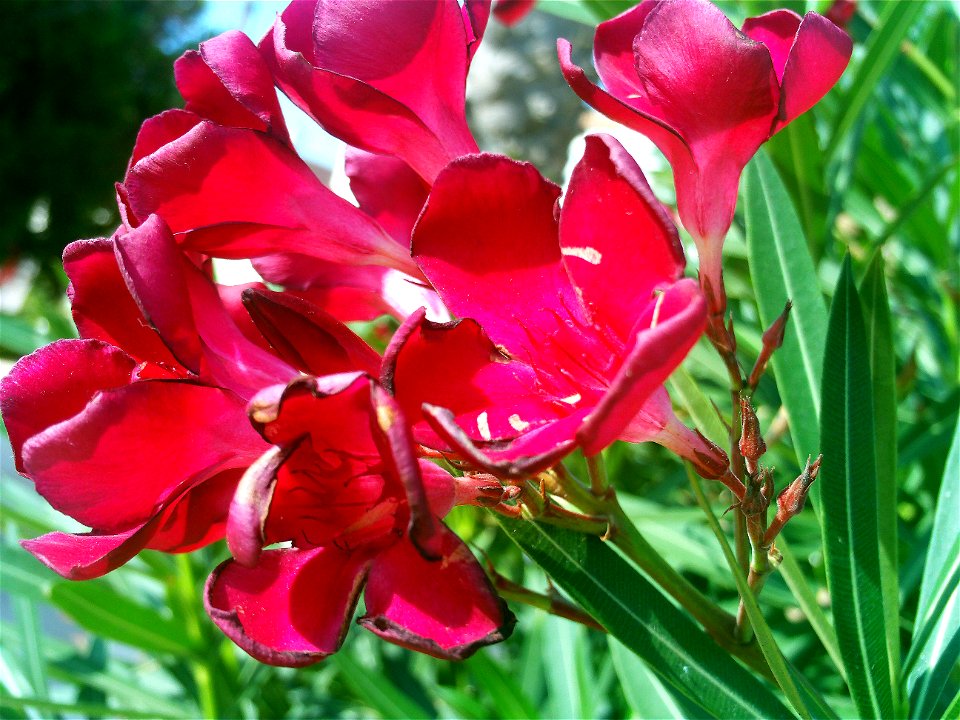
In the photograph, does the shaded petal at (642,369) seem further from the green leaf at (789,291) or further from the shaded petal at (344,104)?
the green leaf at (789,291)

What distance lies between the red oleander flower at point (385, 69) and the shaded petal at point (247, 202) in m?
0.05

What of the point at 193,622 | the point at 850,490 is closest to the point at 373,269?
the point at 850,490

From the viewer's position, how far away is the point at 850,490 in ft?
2.12

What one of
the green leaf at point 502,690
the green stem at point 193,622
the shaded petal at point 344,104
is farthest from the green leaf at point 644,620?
the green stem at point 193,622

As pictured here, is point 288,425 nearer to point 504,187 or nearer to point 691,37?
point 504,187

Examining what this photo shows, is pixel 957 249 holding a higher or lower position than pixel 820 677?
higher

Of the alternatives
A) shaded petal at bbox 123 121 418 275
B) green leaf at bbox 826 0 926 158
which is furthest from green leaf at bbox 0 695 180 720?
green leaf at bbox 826 0 926 158

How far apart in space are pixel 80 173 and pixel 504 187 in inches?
511

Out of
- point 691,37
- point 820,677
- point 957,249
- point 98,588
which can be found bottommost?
→ point 98,588

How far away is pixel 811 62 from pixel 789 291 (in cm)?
28

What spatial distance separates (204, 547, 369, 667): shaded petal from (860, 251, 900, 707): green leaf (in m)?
0.43

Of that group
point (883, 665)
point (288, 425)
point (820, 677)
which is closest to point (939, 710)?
point (883, 665)

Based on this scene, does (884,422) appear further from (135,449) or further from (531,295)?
(135,449)

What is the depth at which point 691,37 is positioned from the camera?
0.48m
